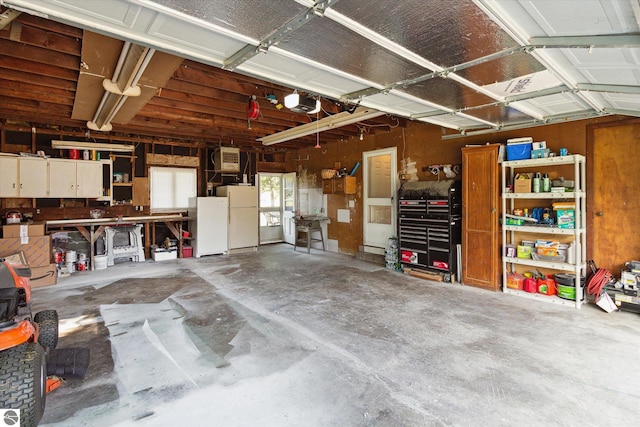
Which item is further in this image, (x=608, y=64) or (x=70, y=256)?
(x=70, y=256)

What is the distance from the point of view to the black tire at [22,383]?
1.51 meters

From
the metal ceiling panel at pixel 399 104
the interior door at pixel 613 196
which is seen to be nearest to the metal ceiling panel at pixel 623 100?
the interior door at pixel 613 196

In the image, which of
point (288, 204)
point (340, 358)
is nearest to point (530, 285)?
point (340, 358)

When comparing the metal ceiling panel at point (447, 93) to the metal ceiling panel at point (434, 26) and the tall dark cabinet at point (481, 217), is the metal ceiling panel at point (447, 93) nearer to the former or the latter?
the metal ceiling panel at point (434, 26)

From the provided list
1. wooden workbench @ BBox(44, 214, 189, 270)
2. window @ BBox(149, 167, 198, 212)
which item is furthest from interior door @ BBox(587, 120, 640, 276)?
window @ BBox(149, 167, 198, 212)

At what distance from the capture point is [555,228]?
393 centimetres

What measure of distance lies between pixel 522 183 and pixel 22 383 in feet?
16.7

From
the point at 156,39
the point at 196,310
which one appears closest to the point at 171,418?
the point at 196,310

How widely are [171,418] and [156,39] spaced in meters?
2.37

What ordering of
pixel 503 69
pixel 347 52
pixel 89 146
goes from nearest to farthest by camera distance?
1. pixel 347 52
2. pixel 503 69
3. pixel 89 146

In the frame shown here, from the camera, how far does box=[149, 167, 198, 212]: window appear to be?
7062 millimetres

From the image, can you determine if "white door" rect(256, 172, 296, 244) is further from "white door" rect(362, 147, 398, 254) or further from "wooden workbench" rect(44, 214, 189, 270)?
"white door" rect(362, 147, 398, 254)

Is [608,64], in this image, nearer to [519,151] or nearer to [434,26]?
[434,26]

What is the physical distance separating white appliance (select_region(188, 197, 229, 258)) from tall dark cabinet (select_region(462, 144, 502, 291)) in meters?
5.11
